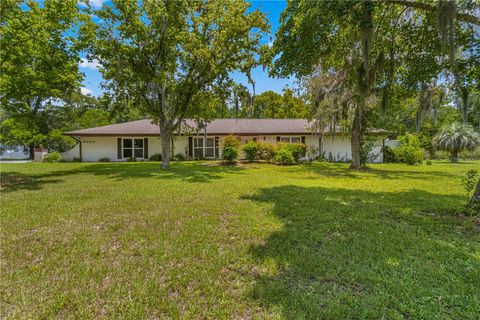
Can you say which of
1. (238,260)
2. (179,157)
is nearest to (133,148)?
(179,157)

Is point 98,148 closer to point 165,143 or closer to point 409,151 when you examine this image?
point 165,143

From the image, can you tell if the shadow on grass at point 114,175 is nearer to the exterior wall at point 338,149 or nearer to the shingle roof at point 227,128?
the shingle roof at point 227,128

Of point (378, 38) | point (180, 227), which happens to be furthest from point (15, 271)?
point (378, 38)

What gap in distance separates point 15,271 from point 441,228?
20.9ft

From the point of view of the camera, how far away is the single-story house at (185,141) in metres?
19.4

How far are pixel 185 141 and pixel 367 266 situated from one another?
18.8 metres

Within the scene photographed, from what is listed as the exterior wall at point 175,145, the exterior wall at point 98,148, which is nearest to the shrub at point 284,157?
the exterior wall at point 175,145

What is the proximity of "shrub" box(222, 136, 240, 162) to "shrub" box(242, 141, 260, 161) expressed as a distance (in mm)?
894

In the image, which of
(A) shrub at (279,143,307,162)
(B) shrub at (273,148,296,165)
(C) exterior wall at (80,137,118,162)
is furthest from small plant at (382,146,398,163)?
(C) exterior wall at (80,137,118,162)

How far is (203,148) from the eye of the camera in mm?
20547

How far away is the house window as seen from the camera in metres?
20.1

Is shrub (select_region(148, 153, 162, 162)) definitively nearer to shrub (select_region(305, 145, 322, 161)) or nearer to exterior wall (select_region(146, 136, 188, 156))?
exterior wall (select_region(146, 136, 188, 156))

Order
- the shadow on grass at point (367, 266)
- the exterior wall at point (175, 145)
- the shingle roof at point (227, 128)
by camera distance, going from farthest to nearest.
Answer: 1. the exterior wall at point (175, 145)
2. the shingle roof at point (227, 128)
3. the shadow on grass at point (367, 266)

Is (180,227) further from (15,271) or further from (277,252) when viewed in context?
(15,271)
